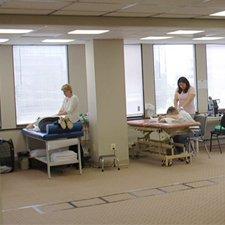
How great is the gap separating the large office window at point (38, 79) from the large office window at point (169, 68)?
199 centimetres

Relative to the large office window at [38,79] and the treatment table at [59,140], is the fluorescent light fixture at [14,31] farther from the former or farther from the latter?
the large office window at [38,79]

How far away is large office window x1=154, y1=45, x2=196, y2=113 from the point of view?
9539mm

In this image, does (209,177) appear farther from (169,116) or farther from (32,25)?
(32,25)

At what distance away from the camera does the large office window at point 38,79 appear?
8406 millimetres

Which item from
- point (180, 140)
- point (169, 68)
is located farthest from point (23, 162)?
point (169, 68)

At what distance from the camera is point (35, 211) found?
523 cm

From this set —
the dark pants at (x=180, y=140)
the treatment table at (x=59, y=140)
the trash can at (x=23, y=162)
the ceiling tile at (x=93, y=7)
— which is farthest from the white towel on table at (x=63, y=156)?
the ceiling tile at (x=93, y=7)

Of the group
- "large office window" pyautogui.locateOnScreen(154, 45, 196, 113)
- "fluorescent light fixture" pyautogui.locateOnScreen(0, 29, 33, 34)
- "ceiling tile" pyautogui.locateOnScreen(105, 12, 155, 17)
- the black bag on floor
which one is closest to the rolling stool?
the black bag on floor

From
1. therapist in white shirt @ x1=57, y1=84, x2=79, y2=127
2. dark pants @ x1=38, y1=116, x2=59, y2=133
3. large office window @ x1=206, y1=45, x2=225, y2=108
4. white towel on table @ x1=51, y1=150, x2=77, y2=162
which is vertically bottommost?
white towel on table @ x1=51, y1=150, x2=77, y2=162

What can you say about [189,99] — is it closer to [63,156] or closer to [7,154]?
[63,156]

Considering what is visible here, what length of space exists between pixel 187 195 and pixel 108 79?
2808 mm

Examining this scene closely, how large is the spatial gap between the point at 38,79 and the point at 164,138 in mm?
2548

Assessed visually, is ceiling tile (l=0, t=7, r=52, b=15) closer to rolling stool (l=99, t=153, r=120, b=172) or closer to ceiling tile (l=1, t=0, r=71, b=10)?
ceiling tile (l=1, t=0, r=71, b=10)

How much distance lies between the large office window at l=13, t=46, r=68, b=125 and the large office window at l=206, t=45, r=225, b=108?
3290 mm
